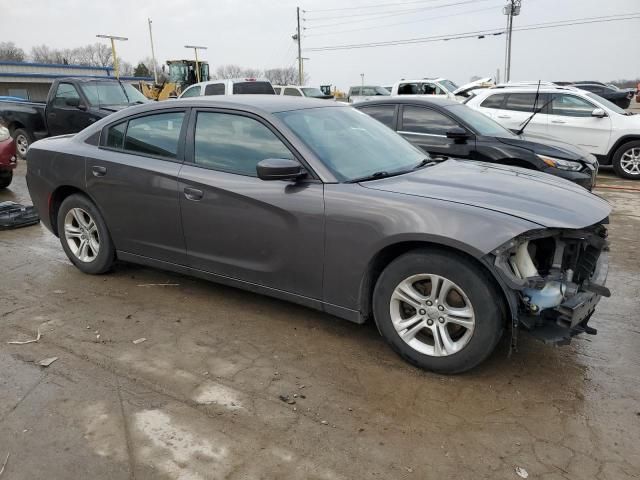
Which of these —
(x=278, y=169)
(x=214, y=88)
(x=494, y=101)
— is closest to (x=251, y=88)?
(x=214, y=88)

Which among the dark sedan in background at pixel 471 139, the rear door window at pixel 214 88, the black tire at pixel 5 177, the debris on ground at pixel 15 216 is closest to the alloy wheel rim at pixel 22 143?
the black tire at pixel 5 177

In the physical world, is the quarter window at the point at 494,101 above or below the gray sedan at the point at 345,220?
above

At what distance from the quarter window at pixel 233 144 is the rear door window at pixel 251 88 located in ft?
34.8

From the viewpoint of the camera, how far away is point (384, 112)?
7.73 metres

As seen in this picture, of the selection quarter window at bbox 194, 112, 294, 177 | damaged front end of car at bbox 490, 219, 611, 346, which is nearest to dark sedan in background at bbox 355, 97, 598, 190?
quarter window at bbox 194, 112, 294, 177

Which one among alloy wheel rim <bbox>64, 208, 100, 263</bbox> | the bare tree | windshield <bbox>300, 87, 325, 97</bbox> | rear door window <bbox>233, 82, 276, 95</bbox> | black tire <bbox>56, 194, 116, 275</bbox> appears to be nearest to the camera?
black tire <bbox>56, 194, 116, 275</bbox>

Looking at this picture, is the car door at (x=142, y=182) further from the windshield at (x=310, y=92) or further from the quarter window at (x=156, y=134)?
the windshield at (x=310, y=92)

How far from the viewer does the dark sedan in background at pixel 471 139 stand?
6902mm

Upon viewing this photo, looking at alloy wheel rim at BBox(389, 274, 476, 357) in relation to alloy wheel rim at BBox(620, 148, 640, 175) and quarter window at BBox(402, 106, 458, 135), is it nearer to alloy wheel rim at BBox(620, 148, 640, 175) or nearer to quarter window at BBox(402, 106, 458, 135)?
quarter window at BBox(402, 106, 458, 135)

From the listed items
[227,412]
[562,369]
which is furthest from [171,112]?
[562,369]

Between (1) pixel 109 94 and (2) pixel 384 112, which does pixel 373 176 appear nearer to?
(2) pixel 384 112

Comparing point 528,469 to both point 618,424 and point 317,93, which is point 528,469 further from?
point 317,93

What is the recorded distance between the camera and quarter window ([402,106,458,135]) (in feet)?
23.8

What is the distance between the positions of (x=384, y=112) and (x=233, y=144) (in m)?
4.35
